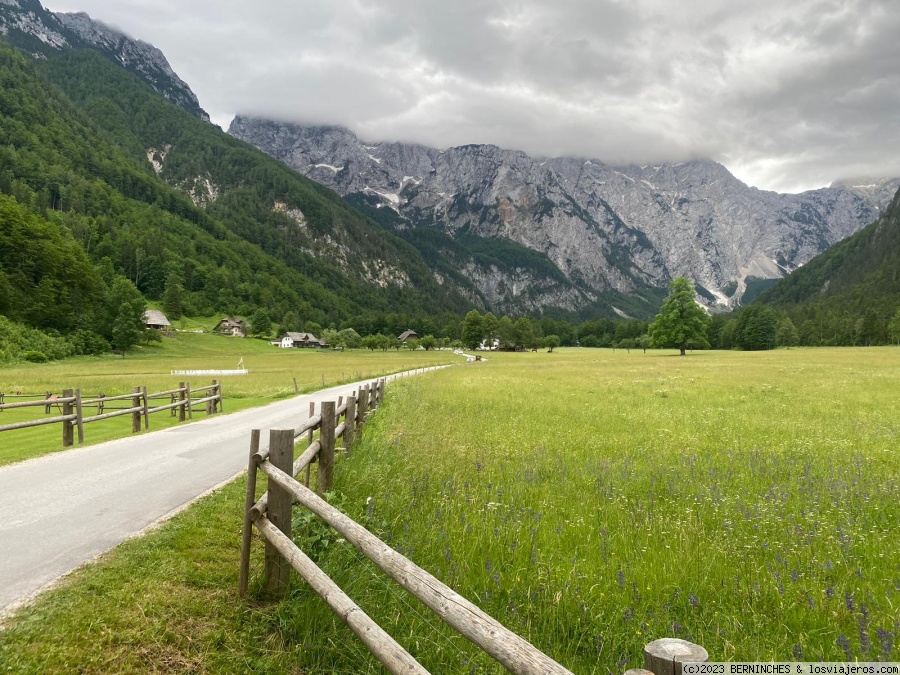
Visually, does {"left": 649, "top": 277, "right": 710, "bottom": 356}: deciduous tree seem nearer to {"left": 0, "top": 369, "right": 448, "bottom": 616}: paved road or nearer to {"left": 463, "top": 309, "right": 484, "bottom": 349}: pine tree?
{"left": 463, "top": 309, "right": 484, "bottom": 349}: pine tree

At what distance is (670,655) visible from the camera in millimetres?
1968

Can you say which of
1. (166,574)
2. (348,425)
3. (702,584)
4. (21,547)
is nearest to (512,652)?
(702,584)

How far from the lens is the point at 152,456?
12.9 metres

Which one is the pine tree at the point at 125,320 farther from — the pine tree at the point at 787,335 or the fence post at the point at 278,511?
the pine tree at the point at 787,335

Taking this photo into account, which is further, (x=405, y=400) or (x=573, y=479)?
(x=405, y=400)

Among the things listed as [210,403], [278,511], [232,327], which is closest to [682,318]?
[210,403]

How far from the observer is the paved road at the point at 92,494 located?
6168mm

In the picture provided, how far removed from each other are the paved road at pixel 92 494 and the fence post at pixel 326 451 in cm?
267

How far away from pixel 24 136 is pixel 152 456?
243779mm

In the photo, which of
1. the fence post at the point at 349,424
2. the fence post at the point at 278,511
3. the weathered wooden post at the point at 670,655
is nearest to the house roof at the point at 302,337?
the fence post at the point at 349,424

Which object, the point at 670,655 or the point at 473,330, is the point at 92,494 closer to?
the point at 670,655

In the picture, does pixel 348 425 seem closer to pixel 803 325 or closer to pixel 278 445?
pixel 278 445

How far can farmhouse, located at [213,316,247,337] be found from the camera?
146 meters

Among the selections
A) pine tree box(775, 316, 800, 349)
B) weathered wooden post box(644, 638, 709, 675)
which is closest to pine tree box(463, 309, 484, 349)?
pine tree box(775, 316, 800, 349)
